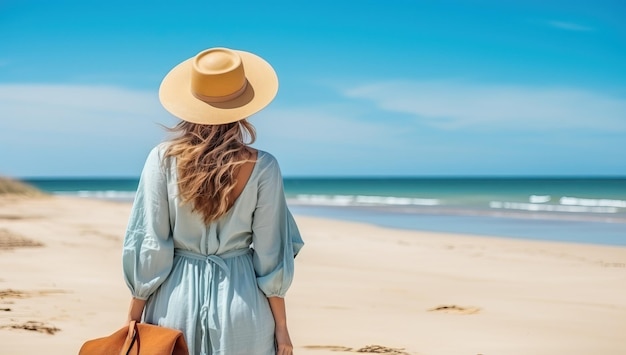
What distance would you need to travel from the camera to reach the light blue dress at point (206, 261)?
234 centimetres

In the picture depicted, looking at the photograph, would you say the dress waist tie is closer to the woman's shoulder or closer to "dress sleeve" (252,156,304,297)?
"dress sleeve" (252,156,304,297)

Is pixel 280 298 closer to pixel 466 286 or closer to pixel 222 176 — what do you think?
pixel 222 176

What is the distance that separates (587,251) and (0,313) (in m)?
8.87

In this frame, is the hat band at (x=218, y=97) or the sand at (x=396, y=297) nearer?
the hat band at (x=218, y=97)

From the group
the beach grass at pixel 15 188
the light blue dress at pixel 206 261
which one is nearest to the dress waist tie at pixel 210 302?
the light blue dress at pixel 206 261

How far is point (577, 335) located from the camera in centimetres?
552

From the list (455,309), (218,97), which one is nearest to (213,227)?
(218,97)

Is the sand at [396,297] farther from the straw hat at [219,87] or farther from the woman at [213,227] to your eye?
the straw hat at [219,87]

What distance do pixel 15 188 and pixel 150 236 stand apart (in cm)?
2665

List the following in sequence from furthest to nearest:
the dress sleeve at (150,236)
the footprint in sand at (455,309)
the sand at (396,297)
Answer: the footprint in sand at (455,309) → the sand at (396,297) → the dress sleeve at (150,236)

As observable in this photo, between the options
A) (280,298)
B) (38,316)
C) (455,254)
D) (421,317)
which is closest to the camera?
(280,298)

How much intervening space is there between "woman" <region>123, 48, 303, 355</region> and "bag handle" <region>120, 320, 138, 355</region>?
13 centimetres

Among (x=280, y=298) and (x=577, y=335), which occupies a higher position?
(x=280, y=298)

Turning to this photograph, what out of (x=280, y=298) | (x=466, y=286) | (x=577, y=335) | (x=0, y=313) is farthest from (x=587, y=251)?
(x=280, y=298)
